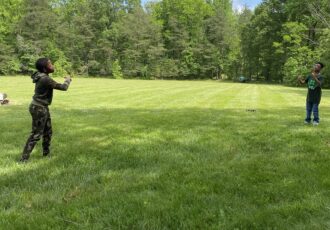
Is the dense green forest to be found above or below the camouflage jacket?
above

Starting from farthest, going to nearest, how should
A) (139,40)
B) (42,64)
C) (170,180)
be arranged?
(139,40)
(42,64)
(170,180)

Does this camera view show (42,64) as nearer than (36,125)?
Yes

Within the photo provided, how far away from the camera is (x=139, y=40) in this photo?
67.8m

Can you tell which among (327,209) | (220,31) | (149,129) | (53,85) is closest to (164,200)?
(327,209)

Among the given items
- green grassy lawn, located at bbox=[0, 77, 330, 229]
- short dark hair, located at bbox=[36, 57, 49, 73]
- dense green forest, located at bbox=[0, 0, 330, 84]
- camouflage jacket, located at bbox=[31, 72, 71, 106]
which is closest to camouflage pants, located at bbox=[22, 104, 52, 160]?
camouflage jacket, located at bbox=[31, 72, 71, 106]

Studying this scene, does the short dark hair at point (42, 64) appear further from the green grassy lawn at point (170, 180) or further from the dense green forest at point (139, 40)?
the dense green forest at point (139, 40)

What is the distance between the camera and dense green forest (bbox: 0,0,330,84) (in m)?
62.4

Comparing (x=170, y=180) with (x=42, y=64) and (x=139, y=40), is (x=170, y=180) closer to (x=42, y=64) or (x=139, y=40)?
(x=42, y=64)

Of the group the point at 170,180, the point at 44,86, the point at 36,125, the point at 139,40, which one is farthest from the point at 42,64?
the point at 139,40

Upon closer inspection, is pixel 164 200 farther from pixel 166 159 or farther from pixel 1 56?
pixel 1 56

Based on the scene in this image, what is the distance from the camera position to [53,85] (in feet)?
20.3

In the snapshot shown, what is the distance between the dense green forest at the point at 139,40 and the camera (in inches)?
2458

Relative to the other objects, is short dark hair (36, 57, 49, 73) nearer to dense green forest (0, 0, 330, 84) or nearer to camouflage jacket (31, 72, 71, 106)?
camouflage jacket (31, 72, 71, 106)

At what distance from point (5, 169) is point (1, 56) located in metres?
60.0
